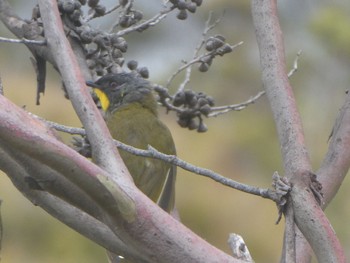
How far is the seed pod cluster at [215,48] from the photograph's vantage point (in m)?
3.60

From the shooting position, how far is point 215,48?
3646 millimetres

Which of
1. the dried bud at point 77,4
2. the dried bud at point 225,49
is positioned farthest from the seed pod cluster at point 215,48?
the dried bud at point 77,4

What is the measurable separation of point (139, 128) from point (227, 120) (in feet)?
21.6

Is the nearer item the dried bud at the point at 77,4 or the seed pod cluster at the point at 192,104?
the dried bud at the point at 77,4

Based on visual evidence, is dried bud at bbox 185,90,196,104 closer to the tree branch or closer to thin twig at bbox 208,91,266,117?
thin twig at bbox 208,91,266,117

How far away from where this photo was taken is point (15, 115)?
6.02ft

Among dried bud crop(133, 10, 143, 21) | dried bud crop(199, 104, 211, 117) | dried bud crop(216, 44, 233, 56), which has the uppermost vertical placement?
dried bud crop(216, 44, 233, 56)

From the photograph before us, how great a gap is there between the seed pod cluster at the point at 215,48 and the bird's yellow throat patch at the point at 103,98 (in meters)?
0.70

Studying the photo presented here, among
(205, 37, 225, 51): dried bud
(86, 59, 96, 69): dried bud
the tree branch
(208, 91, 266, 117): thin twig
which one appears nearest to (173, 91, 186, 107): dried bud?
(208, 91, 266, 117): thin twig

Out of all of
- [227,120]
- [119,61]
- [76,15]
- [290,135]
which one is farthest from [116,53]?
[227,120]

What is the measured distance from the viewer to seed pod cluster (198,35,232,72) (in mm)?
3602

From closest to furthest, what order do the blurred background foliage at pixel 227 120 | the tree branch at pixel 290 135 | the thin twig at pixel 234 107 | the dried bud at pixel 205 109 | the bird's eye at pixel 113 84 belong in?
the tree branch at pixel 290 135, the thin twig at pixel 234 107, the dried bud at pixel 205 109, the bird's eye at pixel 113 84, the blurred background foliage at pixel 227 120

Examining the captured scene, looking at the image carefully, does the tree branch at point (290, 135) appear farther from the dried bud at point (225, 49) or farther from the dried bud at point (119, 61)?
the dried bud at point (119, 61)

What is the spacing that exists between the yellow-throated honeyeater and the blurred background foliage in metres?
0.75
